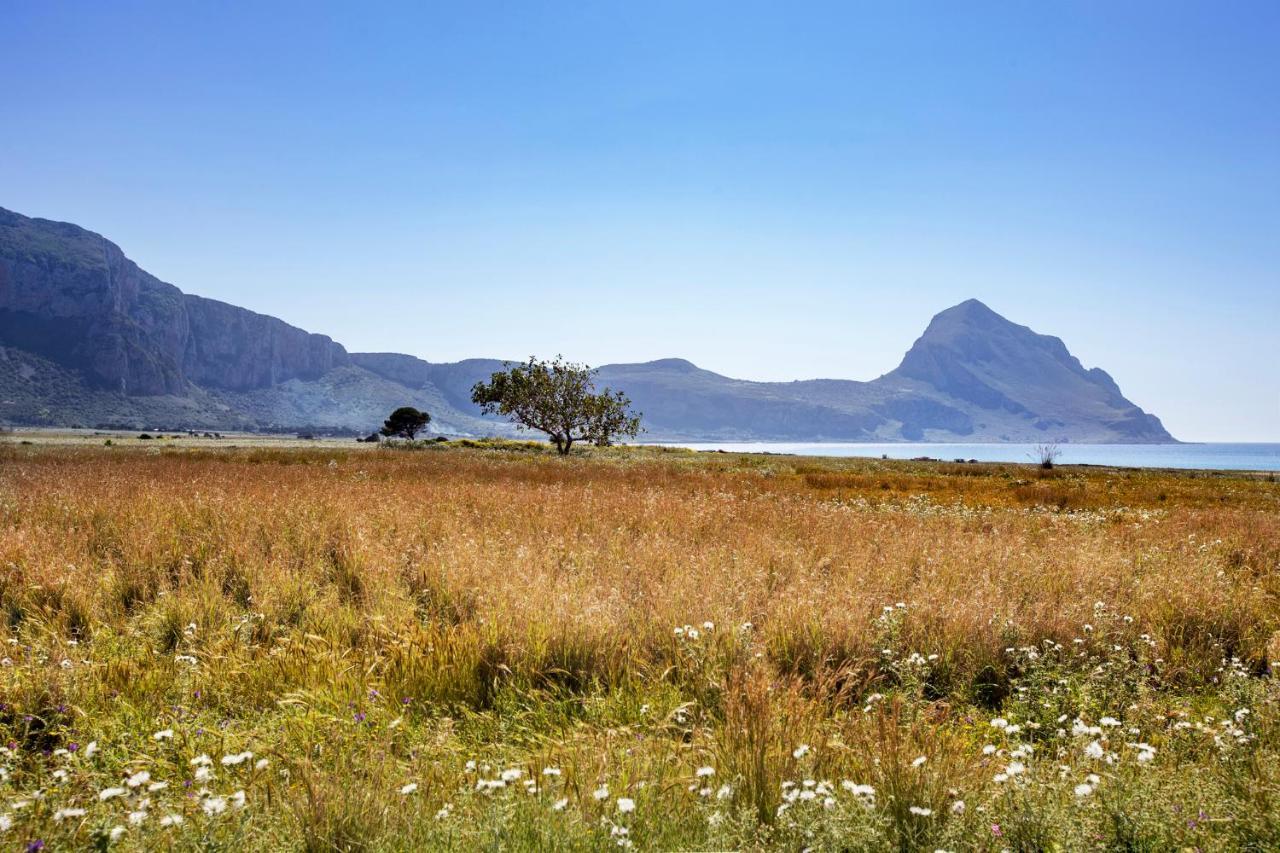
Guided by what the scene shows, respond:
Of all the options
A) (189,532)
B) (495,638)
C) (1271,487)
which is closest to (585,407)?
(1271,487)

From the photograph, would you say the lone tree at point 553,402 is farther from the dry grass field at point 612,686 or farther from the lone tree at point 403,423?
the dry grass field at point 612,686

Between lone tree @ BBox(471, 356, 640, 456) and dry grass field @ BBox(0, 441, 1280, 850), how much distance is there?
57311 millimetres

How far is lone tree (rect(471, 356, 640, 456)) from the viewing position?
69.8 metres

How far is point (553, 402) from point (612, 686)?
65774mm

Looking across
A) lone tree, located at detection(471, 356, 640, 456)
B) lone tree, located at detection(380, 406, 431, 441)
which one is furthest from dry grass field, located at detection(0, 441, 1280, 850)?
lone tree, located at detection(380, 406, 431, 441)

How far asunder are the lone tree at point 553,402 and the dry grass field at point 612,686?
57.3 m

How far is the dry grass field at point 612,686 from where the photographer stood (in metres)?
3.21

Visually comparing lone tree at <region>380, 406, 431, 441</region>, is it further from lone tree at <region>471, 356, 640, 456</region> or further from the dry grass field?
the dry grass field

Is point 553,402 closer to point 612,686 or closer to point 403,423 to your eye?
point 403,423

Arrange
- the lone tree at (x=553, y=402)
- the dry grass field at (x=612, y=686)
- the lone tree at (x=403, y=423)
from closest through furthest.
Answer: the dry grass field at (x=612, y=686) → the lone tree at (x=553, y=402) → the lone tree at (x=403, y=423)

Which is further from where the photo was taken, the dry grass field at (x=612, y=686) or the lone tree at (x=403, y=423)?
the lone tree at (x=403, y=423)

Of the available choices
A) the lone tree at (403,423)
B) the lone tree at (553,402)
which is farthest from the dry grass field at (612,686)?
the lone tree at (403,423)

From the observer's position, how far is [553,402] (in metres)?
70.2

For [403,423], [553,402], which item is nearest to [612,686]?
[553,402]
